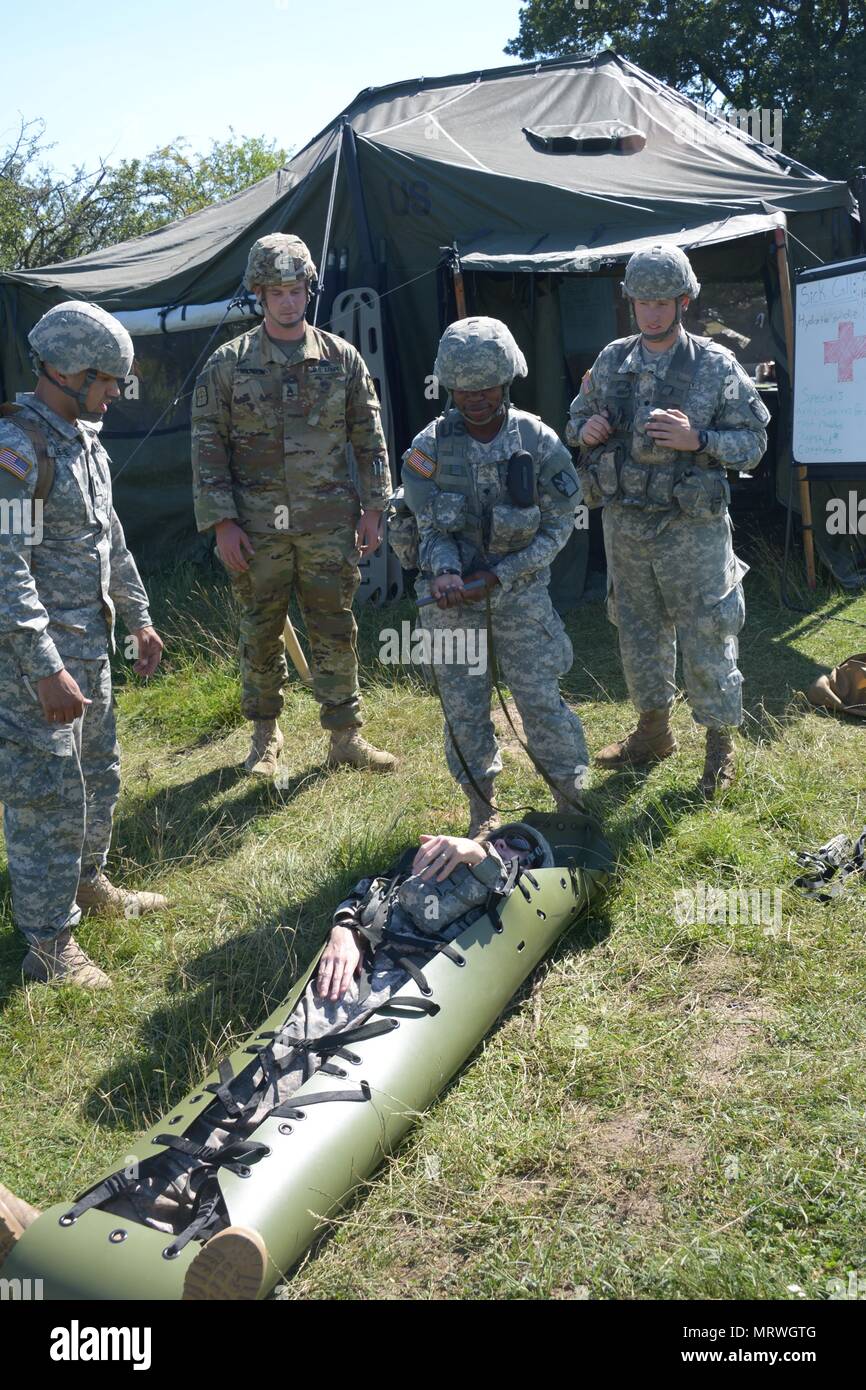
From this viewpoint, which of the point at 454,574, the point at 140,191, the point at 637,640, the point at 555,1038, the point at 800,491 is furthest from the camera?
the point at 140,191

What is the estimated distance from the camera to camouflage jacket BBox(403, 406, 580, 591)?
152 inches

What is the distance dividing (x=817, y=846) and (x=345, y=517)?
7.63ft

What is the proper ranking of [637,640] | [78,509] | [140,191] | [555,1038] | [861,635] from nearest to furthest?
1. [555,1038]
2. [78,509]
3. [637,640]
4. [861,635]
5. [140,191]

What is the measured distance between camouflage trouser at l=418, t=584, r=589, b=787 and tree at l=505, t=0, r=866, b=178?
68.9 feet

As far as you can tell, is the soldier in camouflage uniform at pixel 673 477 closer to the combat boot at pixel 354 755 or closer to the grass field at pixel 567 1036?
the grass field at pixel 567 1036

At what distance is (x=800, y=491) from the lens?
7.32m

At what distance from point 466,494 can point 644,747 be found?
5.22ft

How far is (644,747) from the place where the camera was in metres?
4.95

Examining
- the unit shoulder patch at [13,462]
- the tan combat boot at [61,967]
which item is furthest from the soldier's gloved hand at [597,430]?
the tan combat boot at [61,967]

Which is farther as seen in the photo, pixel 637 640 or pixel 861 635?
pixel 861 635

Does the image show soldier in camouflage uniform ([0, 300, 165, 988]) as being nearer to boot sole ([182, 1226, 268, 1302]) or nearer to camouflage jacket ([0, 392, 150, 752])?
camouflage jacket ([0, 392, 150, 752])
